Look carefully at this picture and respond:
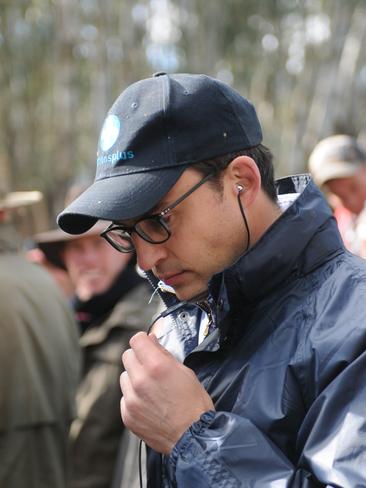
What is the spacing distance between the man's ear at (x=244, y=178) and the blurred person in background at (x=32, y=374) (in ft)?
6.51

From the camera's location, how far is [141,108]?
66.6 inches

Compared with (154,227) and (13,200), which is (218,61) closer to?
(13,200)

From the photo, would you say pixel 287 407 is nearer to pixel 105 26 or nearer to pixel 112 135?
pixel 112 135

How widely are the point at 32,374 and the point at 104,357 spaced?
0.41 metres

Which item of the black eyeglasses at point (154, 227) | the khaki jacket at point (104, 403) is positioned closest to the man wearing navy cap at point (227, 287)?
the black eyeglasses at point (154, 227)

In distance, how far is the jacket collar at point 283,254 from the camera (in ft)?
5.49

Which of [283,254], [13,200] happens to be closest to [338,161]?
[13,200]

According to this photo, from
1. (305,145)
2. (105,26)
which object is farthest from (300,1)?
(105,26)

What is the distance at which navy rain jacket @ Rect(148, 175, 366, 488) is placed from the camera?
1452 mm

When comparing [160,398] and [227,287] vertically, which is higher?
[227,287]

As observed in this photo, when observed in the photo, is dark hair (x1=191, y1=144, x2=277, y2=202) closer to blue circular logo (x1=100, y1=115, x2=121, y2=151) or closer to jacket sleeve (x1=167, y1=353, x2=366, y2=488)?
blue circular logo (x1=100, y1=115, x2=121, y2=151)

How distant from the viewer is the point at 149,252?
5.72 ft

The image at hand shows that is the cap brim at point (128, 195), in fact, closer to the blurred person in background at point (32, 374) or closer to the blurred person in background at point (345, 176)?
the blurred person in background at point (32, 374)

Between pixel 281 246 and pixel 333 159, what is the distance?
4.02m
